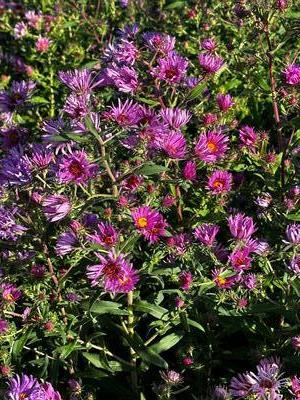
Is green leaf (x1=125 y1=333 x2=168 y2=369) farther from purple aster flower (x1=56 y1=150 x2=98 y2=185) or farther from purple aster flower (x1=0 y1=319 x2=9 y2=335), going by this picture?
purple aster flower (x1=56 y1=150 x2=98 y2=185)

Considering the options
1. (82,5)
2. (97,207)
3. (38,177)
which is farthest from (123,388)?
(82,5)

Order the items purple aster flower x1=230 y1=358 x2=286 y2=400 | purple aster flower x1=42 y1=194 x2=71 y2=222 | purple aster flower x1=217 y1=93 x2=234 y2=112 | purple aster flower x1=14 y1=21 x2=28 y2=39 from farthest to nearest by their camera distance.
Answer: purple aster flower x1=14 y1=21 x2=28 y2=39 → purple aster flower x1=217 y1=93 x2=234 y2=112 → purple aster flower x1=42 y1=194 x2=71 y2=222 → purple aster flower x1=230 y1=358 x2=286 y2=400

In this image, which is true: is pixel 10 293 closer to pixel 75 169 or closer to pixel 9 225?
pixel 9 225

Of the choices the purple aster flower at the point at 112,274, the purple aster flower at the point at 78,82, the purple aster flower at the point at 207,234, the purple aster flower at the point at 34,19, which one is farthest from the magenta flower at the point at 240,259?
the purple aster flower at the point at 34,19

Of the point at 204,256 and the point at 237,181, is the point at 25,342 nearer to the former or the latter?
the point at 204,256

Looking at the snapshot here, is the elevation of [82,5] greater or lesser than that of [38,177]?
lesser

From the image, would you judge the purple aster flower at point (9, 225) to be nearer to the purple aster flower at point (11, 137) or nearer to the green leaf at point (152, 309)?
the purple aster flower at point (11, 137)

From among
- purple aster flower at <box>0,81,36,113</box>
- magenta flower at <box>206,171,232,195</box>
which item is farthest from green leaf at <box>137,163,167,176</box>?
purple aster flower at <box>0,81,36,113</box>
